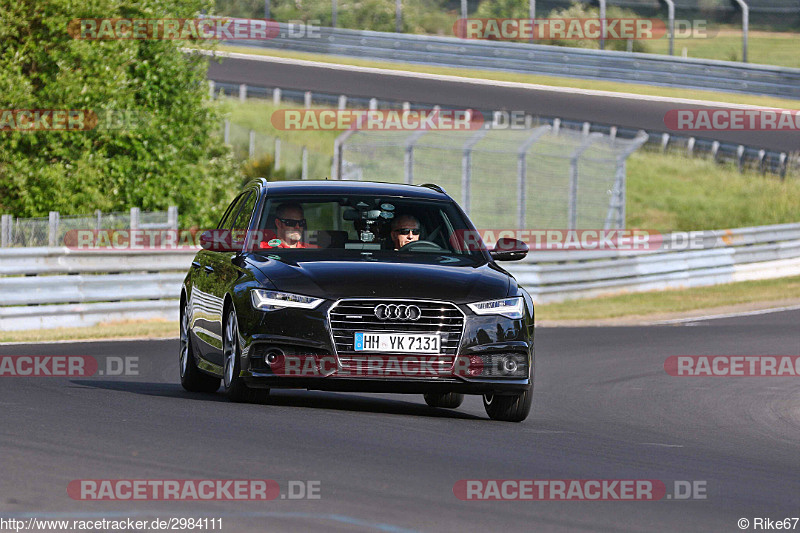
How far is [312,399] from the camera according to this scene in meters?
11.4

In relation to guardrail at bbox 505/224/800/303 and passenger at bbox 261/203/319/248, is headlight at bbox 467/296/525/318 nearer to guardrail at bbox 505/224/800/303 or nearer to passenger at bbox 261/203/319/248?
passenger at bbox 261/203/319/248

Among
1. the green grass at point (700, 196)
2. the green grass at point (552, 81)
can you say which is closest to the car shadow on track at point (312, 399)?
the green grass at point (700, 196)

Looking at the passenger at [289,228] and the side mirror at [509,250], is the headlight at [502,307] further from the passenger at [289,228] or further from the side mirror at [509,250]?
the passenger at [289,228]

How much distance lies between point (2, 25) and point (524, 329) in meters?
19.9

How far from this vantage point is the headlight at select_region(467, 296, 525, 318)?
9.84 m

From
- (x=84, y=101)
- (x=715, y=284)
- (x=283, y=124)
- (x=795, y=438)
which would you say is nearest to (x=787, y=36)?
(x=283, y=124)

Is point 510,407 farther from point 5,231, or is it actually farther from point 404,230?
point 5,231

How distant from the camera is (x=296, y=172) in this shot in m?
37.7

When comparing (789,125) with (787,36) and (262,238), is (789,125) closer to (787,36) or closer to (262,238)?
(787,36)

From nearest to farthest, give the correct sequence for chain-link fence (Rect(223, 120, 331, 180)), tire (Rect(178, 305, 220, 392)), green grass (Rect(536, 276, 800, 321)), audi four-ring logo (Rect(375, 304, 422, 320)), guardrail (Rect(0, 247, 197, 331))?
audi four-ring logo (Rect(375, 304, 422, 320)) < tire (Rect(178, 305, 220, 392)) < guardrail (Rect(0, 247, 197, 331)) < green grass (Rect(536, 276, 800, 321)) < chain-link fence (Rect(223, 120, 331, 180))

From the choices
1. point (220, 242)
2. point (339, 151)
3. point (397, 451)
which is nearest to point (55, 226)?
point (339, 151)

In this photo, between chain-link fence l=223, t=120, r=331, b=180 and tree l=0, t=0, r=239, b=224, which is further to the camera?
chain-link fence l=223, t=120, r=331, b=180

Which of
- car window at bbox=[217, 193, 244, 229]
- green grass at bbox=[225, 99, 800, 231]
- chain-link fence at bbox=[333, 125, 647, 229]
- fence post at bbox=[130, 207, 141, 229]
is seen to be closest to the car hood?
car window at bbox=[217, 193, 244, 229]

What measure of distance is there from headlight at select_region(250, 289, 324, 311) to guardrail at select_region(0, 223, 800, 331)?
921 centimetres
